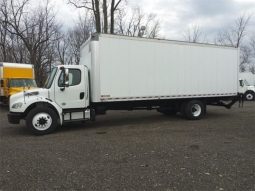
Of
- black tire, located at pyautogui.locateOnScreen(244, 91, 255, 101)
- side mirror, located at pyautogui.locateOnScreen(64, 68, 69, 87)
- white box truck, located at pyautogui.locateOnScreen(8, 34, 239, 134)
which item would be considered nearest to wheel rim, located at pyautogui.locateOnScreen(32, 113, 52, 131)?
white box truck, located at pyautogui.locateOnScreen(8, 34, 239, 134)

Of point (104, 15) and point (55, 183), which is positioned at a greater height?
point (104, 15)

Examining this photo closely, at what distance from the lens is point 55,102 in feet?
37.2

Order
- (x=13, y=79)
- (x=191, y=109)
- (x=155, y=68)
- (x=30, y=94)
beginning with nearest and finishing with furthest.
→ (x=30, y=94)
(x=155, y=68)
(x=191, y=109)
(x=13, y=79)

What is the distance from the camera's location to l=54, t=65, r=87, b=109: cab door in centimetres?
1137

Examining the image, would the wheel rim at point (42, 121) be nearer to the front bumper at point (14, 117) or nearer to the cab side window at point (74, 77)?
the front bumper at point (14, 117)

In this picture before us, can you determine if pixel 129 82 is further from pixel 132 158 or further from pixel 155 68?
pixel 132 158

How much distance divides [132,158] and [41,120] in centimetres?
482

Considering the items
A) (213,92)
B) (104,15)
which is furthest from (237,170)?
(104,15)

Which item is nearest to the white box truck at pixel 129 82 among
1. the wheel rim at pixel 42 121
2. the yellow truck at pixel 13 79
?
the wheel rim at pixel 42 121

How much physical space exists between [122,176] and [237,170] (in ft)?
7.52

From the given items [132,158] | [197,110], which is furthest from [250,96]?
[132,158]

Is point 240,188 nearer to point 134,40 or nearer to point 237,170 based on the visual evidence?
point 237,170

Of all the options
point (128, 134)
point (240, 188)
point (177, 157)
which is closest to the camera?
point (240, 188)

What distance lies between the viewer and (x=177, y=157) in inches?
289
